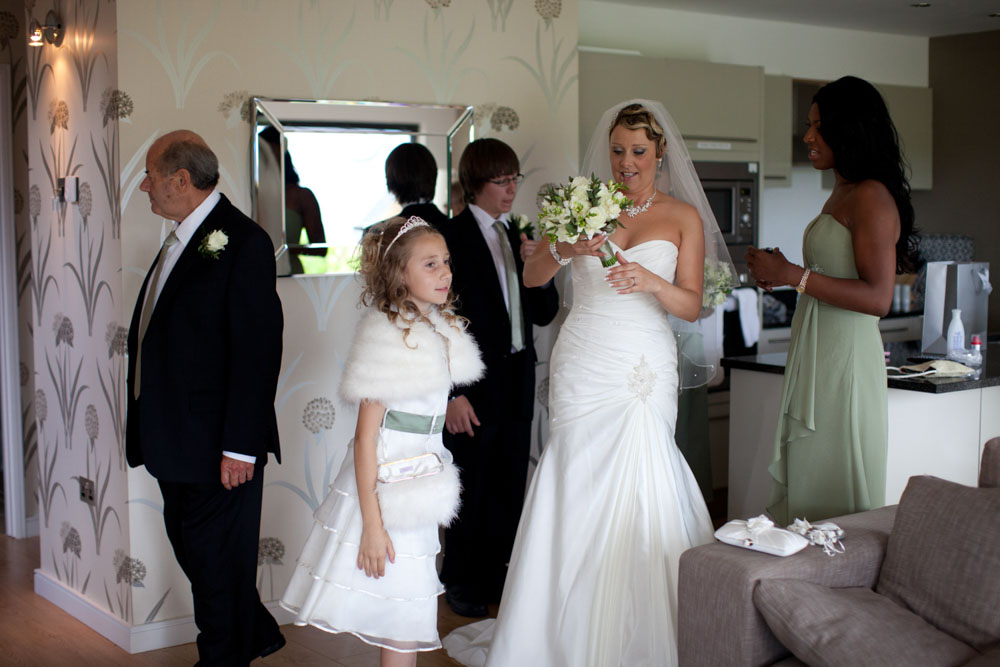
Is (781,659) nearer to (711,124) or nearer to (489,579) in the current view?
(489,579)

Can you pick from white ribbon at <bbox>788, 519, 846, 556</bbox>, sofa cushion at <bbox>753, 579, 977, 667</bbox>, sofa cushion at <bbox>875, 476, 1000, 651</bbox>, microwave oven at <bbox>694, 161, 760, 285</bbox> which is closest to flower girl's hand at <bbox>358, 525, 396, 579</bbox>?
sofa cushion at <bbox>753, 579, 977, 667</bbox>

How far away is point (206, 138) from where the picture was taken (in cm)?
338

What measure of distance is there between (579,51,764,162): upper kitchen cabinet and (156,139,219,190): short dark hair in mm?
2473

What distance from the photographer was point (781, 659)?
2.11 meters

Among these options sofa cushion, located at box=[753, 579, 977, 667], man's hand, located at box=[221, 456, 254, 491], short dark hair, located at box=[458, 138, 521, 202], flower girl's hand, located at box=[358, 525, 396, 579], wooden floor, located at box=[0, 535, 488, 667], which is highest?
short dark hair, located at box=[458, 138, 521, 202]

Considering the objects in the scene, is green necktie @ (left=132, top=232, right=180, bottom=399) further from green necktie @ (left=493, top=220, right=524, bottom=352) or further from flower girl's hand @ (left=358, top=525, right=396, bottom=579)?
green necktie @ (left=493, top=220, right=524, bottom=352)

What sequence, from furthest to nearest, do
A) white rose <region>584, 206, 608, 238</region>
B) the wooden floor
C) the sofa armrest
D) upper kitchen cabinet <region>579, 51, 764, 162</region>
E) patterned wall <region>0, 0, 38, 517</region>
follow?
upper kitchen cabinet <region>579, 51, 764, 162</region> < patterned wall <region>0, 0, 38, 517</region> < the wooden floor < white rose <region>584, 206, 608, 238</region> < the sofa armrest

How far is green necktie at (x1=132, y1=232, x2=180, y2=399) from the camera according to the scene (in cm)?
288

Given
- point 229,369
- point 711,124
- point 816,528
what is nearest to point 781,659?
point 816,528

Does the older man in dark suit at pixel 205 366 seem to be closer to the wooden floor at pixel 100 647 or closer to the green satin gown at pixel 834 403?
the wooden floor at pixel 100 647

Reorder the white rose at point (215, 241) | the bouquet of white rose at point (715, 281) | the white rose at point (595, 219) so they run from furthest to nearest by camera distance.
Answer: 1. the bouquet of white rose at point (715, 281)
2. the white rose at point (215, 241)
3. the white rose at point (595, 219)

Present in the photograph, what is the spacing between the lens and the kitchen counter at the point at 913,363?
133 inches

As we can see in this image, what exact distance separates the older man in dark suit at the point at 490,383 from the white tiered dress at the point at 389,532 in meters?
1.09

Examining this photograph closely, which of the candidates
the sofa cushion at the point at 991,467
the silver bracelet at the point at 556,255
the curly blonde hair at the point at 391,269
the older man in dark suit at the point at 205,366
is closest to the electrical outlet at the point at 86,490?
the older man in dark suit at the point at 205,366
